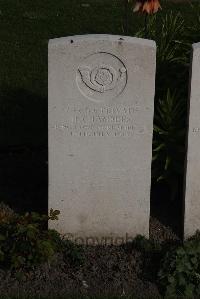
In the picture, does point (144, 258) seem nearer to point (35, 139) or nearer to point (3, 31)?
point (35, 139)

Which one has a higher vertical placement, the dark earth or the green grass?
the green grass

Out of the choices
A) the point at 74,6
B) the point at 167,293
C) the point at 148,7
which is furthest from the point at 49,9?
the point at 167,293

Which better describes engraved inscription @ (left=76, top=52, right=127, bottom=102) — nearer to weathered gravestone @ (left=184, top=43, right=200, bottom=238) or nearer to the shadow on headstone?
weathered gravestone @ (left=184, top=43, right=200, bottom=238)

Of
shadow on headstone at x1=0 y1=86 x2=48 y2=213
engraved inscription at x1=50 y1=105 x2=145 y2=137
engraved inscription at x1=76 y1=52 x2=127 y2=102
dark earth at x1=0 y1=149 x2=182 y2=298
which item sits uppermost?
engraved inscription at x1=76 y1=52 x2=127 y2=102

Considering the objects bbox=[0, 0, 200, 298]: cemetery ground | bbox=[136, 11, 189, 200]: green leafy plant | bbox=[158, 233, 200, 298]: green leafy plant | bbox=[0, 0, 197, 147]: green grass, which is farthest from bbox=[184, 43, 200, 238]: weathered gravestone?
bbox=[0, 0, 197, 147]: green grass

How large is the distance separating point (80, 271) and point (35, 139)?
2537 mm

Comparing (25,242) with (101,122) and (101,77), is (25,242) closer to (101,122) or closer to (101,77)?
(101,122)

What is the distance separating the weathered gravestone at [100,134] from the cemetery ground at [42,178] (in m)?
0.26

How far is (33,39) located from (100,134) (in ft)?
19.3

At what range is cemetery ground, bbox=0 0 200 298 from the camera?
17.9 ft

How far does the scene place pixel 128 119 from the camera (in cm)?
568

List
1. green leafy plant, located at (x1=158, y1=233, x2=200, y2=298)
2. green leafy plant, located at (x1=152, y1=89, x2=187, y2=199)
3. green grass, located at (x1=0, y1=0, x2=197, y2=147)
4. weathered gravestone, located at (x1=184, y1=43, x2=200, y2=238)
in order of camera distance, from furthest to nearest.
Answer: green grass, located at (x1=0, y1=0, x2=197, y2=147), green leafy plant, located at (x1=152, y1=89, x2=187, y2=199), weathered gravestone, located at (x1=184, y1=43, x2=200, y2=238), green leafy plant, located at (x1=158, y1=233, x2=200, y2=298)

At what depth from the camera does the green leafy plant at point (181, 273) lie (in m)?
5.33

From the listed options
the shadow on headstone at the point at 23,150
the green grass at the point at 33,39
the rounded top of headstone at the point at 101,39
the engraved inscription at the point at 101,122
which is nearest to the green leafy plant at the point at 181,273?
the engraved inscription at the point at 101,122
